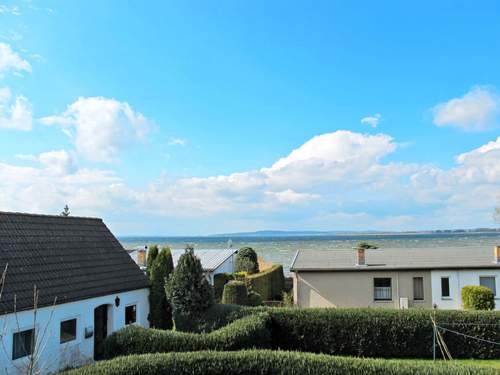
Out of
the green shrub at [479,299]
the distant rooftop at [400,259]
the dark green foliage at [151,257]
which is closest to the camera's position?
the green shrub at [479,299]

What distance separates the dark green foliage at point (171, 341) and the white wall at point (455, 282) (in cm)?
1405

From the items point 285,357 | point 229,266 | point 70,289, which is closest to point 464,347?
point 285,357

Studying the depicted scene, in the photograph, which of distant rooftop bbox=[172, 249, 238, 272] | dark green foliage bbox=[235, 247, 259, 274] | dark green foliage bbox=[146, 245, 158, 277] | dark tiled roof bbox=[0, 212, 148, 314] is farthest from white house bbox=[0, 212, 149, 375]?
dark green foliage bbox=[235, 247, 259, 274]

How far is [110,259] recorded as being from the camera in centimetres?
1831

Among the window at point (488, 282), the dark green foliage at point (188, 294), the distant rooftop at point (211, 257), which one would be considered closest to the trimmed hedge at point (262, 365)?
the dark green foliage at point (188, 294)

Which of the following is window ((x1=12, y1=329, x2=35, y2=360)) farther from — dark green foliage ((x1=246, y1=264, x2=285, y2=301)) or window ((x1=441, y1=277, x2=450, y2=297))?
window ((x1=441, y1=277, x2=450, y2=297))

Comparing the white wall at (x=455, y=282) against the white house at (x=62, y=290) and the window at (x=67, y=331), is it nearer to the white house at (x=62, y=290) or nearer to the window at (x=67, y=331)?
the white house at (x=62, y=290)

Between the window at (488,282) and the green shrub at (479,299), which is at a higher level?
the window at (488,282)

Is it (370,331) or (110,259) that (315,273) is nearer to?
(370,331)

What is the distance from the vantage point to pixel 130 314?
1788cm

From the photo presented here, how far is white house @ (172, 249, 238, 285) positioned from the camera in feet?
98.4

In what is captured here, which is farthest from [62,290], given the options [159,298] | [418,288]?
[418,288]

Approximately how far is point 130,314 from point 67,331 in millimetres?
3964

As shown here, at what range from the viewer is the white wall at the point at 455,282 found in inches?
866
